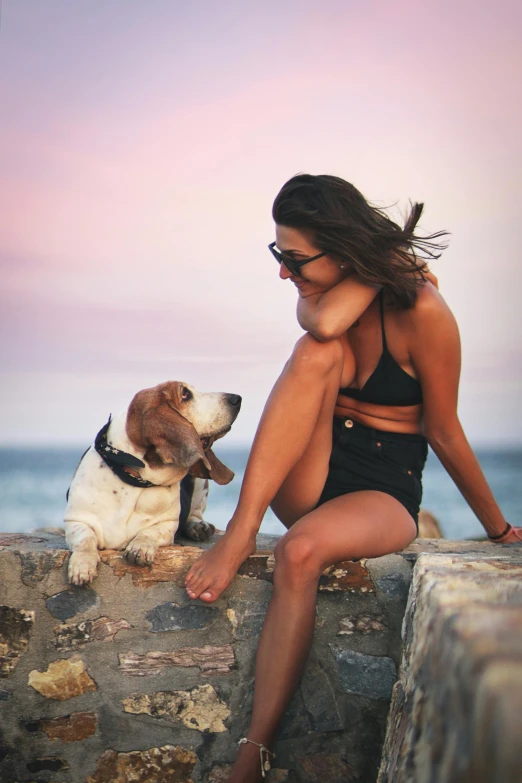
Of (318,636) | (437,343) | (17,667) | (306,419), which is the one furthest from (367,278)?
(17,667)

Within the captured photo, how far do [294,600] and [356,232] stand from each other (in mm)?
1142

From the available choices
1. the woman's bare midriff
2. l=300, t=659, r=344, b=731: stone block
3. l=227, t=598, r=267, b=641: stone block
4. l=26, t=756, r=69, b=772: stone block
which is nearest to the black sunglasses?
the woman's bare midriff

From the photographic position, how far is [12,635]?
8.16 feet

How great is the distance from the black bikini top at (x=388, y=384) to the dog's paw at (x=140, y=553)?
2.84 ft

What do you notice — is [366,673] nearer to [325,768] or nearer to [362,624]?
[362,624]

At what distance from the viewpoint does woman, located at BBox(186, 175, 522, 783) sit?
2.29 meters

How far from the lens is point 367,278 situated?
2.52 meters

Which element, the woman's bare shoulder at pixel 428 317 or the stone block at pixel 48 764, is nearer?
the stone block at pixel 48 764

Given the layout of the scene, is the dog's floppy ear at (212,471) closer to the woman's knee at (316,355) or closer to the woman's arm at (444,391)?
the woman's knee at (316,355)

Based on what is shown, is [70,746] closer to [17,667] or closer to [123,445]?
[17,667]

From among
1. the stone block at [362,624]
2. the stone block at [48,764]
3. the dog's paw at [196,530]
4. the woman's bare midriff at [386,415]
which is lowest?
the stone block at [48,764]

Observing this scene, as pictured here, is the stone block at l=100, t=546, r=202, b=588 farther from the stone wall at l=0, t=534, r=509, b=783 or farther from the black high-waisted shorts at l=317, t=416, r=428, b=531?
the black high-waisted shorts at l=317, t=416, r=428, b=531

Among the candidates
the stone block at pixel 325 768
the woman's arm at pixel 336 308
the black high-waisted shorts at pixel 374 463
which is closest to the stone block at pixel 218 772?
the stone block at pixel 325 768

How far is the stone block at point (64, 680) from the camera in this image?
2.46 m
